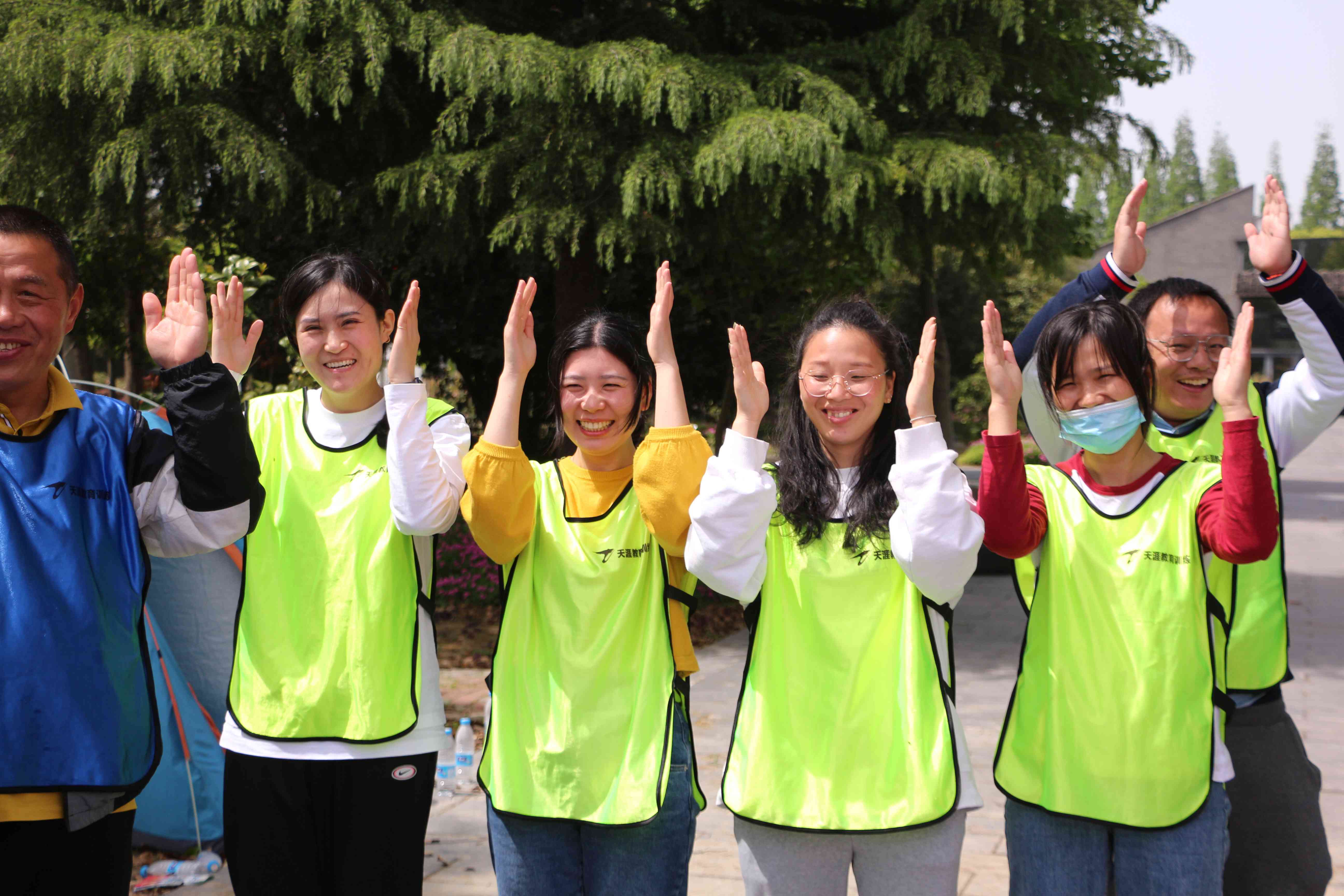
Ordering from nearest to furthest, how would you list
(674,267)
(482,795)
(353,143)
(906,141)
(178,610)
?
(178,610), (482,795), (906,141), (353,143), (674,267)

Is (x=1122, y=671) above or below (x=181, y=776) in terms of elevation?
above

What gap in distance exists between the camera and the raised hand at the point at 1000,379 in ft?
7.75

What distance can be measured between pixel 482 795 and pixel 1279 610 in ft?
11.0

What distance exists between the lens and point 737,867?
4.29 meters

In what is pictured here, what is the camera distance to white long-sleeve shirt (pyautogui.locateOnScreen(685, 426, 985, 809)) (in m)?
2.24

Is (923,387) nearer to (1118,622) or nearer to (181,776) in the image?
(1118,622)

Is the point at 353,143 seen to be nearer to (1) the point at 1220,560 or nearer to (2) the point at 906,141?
(2) the point at 906,141

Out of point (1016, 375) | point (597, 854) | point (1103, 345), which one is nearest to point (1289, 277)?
point (1103, 345)

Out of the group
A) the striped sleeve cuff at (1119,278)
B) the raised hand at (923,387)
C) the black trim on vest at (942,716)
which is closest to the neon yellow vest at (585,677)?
the black trim on vest at (942,716)

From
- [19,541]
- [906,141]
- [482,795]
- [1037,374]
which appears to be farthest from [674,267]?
[19,541]

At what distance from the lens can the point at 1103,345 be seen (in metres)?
2.51

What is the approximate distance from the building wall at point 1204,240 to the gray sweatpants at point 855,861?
51.6 meters

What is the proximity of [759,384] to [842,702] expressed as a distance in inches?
26.8

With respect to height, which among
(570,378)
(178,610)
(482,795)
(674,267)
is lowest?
(482,795)
